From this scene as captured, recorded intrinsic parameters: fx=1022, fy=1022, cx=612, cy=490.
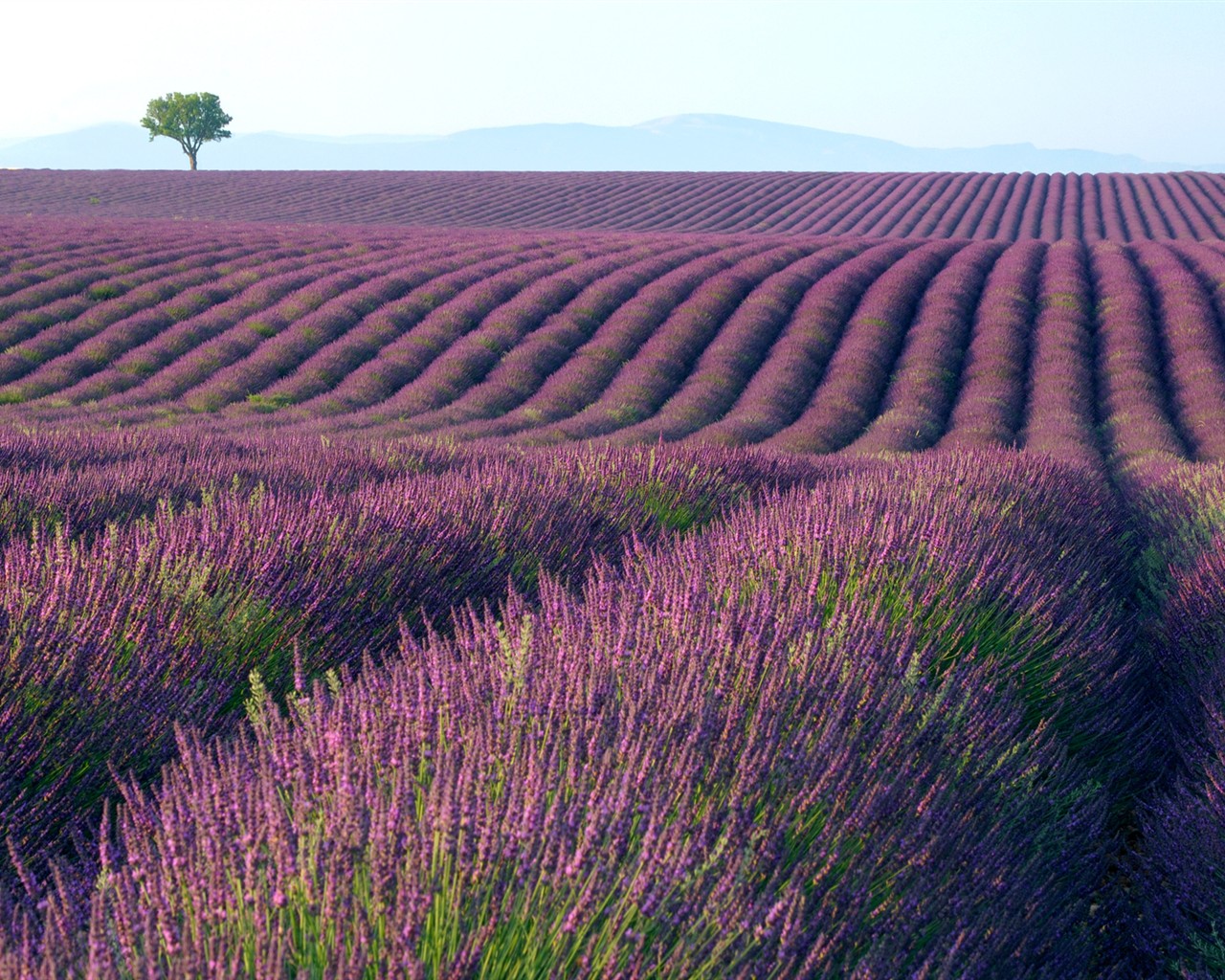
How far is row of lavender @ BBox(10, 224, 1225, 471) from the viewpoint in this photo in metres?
12.6

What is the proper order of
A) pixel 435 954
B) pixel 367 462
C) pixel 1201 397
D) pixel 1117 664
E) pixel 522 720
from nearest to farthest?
pixel 435 954
pixel 522 720
pixel 1117 664
pixel 367 462
pixel 1201 397

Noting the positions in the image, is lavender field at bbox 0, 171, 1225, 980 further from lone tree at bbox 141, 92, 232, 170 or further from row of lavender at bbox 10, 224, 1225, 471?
lone tree at bbox 141, 92, 232, 170

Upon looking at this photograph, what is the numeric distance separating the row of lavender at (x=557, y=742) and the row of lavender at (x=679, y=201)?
3197cm

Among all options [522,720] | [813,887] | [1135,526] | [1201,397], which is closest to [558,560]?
[522,720]

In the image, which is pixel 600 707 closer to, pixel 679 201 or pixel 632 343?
pixel 632 343

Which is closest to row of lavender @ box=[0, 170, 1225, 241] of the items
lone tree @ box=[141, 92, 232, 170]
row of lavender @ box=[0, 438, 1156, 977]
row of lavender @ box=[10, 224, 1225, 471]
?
lone tree @ box=[141, 92, 232, 170]

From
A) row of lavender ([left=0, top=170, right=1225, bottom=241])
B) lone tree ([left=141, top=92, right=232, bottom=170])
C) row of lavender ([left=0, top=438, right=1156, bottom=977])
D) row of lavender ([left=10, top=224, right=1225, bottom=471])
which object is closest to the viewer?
row of lavender ([left=0, top=438, right=1156, bottom=977])

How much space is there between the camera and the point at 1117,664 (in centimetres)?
451

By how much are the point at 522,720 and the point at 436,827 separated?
1.76 ft

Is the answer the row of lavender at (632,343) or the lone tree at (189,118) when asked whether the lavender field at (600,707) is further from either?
the lone tree at (189,118)

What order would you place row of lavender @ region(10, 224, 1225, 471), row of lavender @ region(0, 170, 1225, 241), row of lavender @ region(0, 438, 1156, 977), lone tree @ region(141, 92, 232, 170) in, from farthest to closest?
lone tree @ region(141, 92, 232, 170) → row of lavender @ region(0, 170, 1225, 241) → row of lavender @ region(10, 224, 1225, 471) → row of lavender @ region(0, 438, 1156, 977)

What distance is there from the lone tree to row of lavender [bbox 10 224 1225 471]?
4229 cm

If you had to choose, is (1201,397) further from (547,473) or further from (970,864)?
(970,864)

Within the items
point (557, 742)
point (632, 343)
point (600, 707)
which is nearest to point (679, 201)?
point (632, 343)
